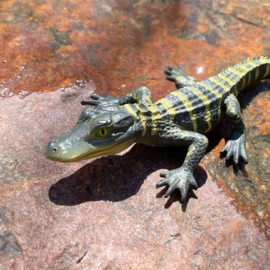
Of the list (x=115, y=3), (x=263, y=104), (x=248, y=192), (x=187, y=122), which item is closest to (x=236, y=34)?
(x=263, y=104)

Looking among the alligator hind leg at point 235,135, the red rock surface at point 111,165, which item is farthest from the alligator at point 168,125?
the red rock surface at point 111,165

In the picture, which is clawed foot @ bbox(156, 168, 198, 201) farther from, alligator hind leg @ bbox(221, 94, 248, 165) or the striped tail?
the striped tail

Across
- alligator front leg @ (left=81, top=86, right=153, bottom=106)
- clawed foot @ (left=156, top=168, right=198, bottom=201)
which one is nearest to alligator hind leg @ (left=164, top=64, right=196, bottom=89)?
alligator front leg @ (left=81, top=86, right=153, bottom=106)

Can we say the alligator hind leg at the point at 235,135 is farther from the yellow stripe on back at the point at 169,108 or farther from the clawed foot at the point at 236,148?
the yellow stripe on back at the point at 169,108

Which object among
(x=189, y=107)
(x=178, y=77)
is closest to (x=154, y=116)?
(x=189, y=107)

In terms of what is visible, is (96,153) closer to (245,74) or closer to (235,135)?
(235,135)
